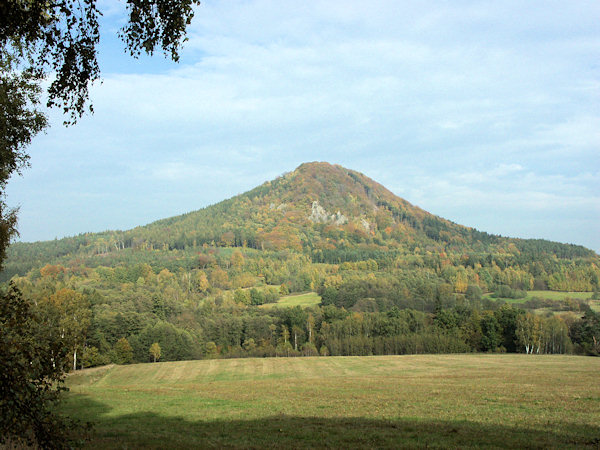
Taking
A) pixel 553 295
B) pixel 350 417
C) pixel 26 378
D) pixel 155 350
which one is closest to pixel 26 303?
pixel 26 378

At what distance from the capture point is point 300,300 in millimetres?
145875

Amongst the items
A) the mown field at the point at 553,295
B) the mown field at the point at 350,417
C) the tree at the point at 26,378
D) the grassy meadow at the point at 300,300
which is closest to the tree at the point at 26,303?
the tree at the point at 26,378

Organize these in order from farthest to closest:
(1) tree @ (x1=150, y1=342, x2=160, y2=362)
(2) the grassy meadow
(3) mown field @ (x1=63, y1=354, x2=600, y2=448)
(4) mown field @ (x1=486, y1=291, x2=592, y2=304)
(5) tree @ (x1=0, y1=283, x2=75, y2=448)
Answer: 1. (4) mown field @ (x1=486, y1=291, x2=592, y2=304)
2. (2) the grassy meadow
3. (1) tree @ (x1=150, y1=342, x2=160, y2=362)
4. (3) mown field @ (x1=63, y1=354, x2=600, y2=448)
5. (5) tree @ (x1=0, y1=283, x2=75, y2=448)

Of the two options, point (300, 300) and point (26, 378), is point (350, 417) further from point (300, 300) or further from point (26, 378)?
point (300, 300)

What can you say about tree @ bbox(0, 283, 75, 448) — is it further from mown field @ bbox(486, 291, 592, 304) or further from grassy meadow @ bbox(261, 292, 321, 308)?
mown field @ bbox(486, 291, 592, 304)

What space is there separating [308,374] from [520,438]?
145 ft

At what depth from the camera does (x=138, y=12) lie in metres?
8.25

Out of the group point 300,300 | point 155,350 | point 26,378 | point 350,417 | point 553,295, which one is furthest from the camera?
point 300,300

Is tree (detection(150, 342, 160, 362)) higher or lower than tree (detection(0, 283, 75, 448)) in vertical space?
lower

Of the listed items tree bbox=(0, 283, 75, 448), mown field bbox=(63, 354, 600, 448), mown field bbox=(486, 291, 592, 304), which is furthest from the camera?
mown field bbox=(486, 291, 592, 304)

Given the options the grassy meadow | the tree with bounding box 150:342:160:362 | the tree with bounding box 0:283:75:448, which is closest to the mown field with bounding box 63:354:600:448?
the tree with bounding box 0:283:75:448

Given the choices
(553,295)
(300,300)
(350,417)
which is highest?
(350,417)

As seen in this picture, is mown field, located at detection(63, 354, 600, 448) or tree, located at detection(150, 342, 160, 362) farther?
tree, located at detection(150, 342, 160, 362)

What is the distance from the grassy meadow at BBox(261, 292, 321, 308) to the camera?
13652cm
